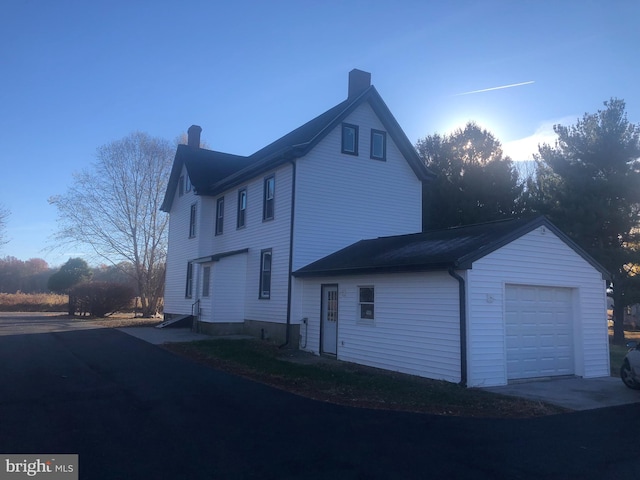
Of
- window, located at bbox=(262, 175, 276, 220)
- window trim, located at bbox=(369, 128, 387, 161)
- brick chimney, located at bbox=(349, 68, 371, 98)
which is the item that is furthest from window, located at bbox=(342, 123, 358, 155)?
window, located at bbox=(262, 175, 276, 220)

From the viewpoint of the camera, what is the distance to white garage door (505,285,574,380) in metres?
12.3

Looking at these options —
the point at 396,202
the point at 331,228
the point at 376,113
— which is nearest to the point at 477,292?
the point at 331,228

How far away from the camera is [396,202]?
20531mm

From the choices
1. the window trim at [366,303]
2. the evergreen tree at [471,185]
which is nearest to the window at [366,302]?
the window trim at [366,303]

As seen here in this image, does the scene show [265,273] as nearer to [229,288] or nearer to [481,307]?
[229,288]

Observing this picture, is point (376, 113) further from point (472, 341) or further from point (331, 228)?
point (472, 341)

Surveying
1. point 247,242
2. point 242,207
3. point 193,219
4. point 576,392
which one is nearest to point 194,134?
point 193,219

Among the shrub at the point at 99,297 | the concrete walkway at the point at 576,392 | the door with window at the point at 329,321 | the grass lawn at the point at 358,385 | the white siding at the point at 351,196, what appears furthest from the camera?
the shrub at the point at 99,297

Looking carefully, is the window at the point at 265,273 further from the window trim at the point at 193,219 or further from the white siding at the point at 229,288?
the window trim at the point at 193,219

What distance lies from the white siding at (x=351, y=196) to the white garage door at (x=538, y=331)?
25.0 feet

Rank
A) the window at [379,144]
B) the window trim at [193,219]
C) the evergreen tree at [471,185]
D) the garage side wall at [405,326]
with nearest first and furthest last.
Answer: the garage side wall at [405,326] < the window at [379,144] < the window trim at [193,219] < the evergreen tree at [471,185]

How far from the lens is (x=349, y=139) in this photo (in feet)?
64.4

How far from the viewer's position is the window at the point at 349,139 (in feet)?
63.6

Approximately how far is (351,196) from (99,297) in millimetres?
23078
